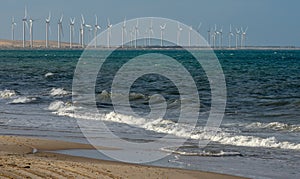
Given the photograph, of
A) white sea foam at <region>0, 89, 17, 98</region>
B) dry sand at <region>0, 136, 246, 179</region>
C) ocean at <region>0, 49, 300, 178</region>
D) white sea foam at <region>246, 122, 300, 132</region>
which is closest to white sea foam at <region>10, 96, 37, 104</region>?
ocean at <region>0, 49, 300, 178</region>

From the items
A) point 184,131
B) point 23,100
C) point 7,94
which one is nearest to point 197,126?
point 184,131

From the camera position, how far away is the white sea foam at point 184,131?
64.4 ft

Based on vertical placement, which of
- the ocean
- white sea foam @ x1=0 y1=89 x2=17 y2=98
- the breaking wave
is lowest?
white sea foam @ x1=0 y1=89 x2=17 y2=98

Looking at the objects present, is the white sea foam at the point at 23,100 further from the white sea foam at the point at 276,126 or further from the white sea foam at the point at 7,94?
the white sea foam at the point at 276,126

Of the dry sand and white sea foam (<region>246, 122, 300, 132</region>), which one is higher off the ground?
the dry sand

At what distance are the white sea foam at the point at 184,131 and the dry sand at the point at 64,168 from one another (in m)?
5.83

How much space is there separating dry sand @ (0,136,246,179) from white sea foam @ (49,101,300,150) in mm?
5834

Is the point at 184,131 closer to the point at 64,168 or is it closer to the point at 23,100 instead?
the point at 64,168

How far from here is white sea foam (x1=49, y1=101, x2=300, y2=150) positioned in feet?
64.4

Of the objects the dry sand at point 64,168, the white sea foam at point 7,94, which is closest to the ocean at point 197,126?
the white sea foam at point 7,94

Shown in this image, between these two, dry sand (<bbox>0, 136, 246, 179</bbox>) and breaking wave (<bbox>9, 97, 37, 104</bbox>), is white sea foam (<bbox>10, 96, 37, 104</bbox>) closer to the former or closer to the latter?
breaking wave (<bbox>9, 97, 37, 104</bbox>)

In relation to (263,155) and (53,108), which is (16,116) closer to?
(53,108)

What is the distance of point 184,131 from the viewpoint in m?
22.6

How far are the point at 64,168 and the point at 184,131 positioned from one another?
10320mm
